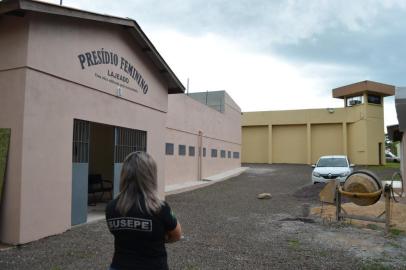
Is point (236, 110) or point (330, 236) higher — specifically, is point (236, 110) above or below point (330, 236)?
above

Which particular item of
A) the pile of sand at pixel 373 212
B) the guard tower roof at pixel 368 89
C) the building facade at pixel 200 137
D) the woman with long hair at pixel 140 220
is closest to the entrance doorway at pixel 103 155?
the building facade at pixel 200 137

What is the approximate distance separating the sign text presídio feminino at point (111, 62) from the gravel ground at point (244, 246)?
12.9ft

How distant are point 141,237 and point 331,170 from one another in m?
16.4

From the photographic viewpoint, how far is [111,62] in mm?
10391

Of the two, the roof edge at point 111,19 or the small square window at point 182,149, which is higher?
the roof edge at point 111,19

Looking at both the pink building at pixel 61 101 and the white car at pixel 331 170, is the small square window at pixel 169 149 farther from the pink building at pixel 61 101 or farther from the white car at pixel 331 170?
the white car at pixel 331 170

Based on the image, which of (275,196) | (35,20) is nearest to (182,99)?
(275,196)

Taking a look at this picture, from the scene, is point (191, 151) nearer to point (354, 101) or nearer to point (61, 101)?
point (61, 101)

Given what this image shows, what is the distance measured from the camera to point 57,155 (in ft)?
26.9

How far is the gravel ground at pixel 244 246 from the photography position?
6285 mm

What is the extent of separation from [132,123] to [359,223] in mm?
6846

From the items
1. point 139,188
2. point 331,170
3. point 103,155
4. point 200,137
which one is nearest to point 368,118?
point 331,170

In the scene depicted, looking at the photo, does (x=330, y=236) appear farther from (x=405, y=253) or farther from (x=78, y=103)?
(x=78, y=103)

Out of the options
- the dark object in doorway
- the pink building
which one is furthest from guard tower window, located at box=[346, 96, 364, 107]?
the dark object in doorway
